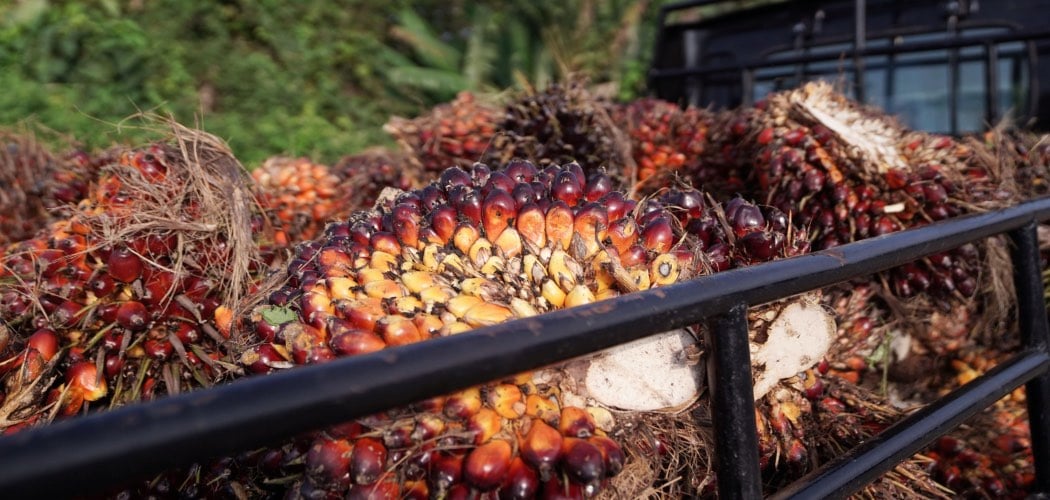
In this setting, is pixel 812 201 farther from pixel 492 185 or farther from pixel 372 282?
pixel 372 282

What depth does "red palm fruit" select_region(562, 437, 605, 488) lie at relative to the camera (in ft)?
3.02

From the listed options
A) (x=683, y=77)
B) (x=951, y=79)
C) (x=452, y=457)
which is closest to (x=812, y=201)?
(x=452, y=457)

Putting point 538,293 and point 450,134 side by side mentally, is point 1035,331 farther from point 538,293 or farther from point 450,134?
point 450,134

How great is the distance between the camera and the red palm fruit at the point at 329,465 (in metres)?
0.92

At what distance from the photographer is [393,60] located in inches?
516

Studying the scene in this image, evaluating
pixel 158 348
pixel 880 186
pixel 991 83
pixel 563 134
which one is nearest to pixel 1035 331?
pixel 880 186

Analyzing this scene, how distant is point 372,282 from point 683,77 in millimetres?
3778

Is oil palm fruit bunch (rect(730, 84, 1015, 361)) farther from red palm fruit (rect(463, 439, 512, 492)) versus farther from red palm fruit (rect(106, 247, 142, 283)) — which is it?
red palm fruit (rect(106, 247, 142, 283))

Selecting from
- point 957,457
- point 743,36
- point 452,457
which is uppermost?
point 743,36

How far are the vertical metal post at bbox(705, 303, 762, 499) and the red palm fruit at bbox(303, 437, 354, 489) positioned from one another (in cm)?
48

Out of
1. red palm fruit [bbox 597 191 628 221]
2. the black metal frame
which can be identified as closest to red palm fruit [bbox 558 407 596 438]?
red palm fruit [bbox 597 191 628 221]

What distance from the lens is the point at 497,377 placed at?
70cm

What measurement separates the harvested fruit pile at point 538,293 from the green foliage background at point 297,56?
28.5 ft

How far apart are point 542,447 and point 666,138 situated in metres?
1.80
